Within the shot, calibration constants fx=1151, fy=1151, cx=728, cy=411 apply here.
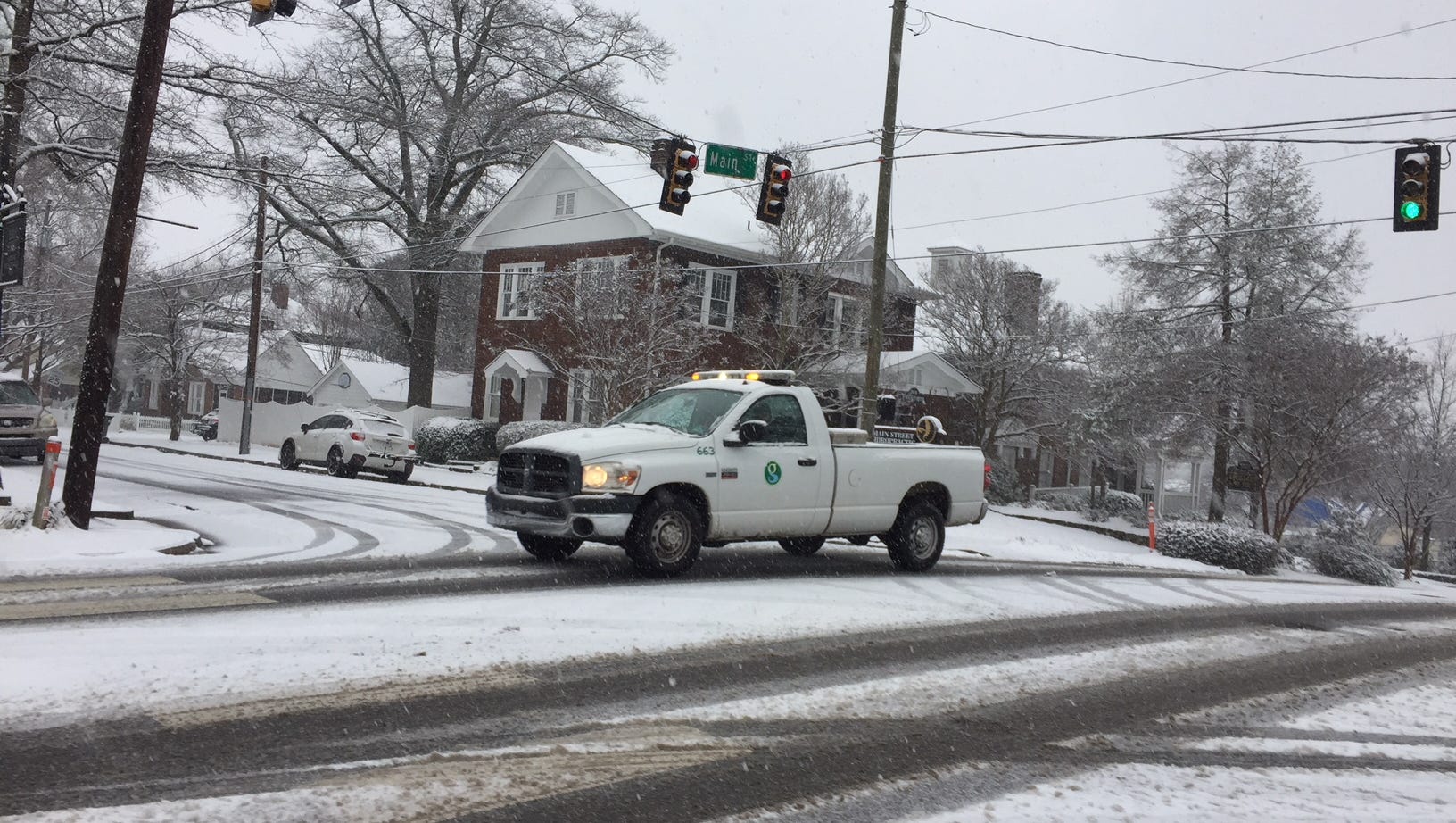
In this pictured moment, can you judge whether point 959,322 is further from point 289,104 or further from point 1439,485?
point 289,104

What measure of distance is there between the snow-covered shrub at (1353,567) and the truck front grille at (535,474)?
1878cm

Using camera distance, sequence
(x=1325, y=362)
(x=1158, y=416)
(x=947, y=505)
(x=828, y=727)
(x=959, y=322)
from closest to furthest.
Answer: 1. (x=828, y=727)
2. (x=947, y=505)
3. (x=1325, y=362)
4. (x=1158, y=416)
5. (x=959, y=322)

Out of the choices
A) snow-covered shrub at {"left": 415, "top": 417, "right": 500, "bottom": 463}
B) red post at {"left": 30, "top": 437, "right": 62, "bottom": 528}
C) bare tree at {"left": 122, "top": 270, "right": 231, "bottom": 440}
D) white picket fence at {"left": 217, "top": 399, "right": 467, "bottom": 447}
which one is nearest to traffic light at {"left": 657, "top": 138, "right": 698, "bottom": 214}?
red post at {"left": 30, "top": 437, "right": 62, "bottom": 528}

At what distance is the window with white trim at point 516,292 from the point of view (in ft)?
116

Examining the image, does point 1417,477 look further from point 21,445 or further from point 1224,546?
point 21,445

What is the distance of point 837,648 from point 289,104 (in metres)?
12.4

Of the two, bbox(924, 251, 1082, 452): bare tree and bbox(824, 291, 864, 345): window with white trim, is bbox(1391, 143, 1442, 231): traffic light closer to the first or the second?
bbox(824, 291, 864, 345): window with white trim

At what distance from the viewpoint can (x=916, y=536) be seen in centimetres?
1236

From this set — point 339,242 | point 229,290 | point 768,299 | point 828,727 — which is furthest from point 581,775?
point 229,290

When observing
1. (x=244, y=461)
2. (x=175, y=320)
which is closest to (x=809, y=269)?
(x=244, y=461)

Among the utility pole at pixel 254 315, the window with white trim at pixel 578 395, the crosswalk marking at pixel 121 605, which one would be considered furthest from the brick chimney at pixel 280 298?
the crosswalk marking at pixel 121 605

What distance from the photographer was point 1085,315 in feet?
130

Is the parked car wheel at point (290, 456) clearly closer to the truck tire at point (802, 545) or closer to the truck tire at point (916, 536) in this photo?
the truck tire at point (802, 545)

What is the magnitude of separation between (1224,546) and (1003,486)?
13604 mm
